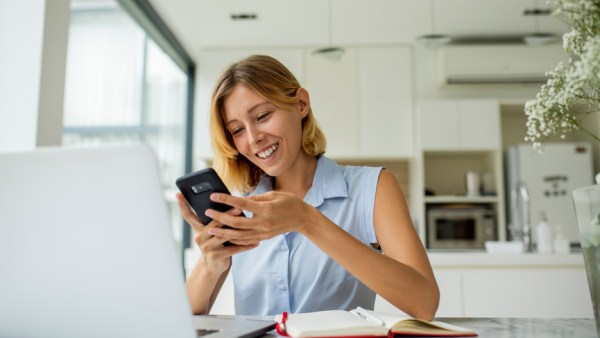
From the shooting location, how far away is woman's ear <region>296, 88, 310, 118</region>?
59.3 inches

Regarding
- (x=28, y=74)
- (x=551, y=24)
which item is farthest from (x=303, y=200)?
(x=551, y=24)

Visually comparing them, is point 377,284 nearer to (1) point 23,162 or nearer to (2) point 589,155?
(1) point 23,162

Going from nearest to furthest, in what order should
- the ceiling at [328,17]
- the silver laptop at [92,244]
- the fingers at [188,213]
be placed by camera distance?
1. the silver laptop at [92,244]
2. the fingers at [188,213]
3. the ceiling at [328,17]

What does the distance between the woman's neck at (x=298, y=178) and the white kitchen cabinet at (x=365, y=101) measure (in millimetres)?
3043

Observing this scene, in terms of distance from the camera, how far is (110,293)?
702 millimetres

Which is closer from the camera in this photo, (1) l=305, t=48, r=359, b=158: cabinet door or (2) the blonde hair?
(2) the blonde hair

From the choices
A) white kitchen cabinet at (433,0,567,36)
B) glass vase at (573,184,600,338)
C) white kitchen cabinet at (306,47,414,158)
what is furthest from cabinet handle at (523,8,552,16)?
glass vase at (573,184,600,338)

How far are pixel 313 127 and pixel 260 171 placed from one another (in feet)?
0.72

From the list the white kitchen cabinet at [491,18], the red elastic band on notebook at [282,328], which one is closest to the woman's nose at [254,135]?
the red elastic band on notebook at [282,328]

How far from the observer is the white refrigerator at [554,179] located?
4316 mm

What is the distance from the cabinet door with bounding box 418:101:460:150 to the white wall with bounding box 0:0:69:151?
3.06 meters

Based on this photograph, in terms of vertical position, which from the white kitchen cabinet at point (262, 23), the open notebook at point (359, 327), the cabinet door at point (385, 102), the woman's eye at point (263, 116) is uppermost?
the white kitchen cabinet at point (262, 23)

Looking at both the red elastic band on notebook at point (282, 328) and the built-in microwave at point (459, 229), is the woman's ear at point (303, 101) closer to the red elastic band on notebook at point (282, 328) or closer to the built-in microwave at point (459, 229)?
the red elastic band on notebook at point (282, 328)

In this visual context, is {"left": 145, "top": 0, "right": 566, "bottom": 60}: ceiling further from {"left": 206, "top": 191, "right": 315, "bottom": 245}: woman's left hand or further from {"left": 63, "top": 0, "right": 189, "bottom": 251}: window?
{"left": 206, "top": 191, "right": 315, "bottom": 245}: woman's left hand
